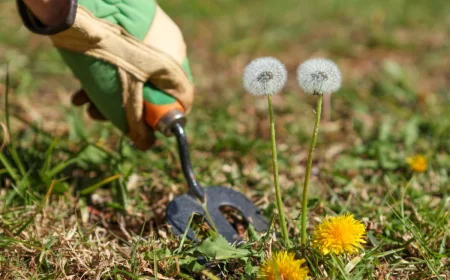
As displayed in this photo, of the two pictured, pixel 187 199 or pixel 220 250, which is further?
pixel 187 199

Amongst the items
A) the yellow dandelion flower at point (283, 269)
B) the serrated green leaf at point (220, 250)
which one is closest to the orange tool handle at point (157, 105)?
the serrated green leaf at point (220, 250)

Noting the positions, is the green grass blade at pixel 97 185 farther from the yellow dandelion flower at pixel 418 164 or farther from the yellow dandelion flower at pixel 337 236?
the yellow dandelion flower at pixel 418 164

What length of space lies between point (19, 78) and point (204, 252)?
182 centimetres

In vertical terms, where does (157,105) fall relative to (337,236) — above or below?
above

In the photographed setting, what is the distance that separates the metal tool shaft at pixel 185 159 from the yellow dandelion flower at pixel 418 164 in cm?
82

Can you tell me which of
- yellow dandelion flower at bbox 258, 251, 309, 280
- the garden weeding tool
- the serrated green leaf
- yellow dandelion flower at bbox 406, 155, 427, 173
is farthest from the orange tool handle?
yellow dandelion flower at bbox 406, 155, 427, 173

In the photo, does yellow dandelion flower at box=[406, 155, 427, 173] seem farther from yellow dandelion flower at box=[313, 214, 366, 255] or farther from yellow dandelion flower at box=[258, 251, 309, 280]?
yellow dandelion flower at box=[258, 251, 309, 280]

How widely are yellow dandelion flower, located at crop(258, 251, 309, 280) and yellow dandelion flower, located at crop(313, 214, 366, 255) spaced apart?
0.21ft

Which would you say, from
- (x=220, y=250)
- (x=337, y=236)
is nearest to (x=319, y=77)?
(x=337, y=236)

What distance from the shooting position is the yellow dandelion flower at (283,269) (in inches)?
52.8

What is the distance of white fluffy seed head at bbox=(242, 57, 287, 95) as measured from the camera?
1416mm

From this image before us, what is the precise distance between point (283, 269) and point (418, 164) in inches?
37.8

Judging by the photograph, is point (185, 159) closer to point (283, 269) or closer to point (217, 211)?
point (217, 211)

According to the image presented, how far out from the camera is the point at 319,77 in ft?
4.51
